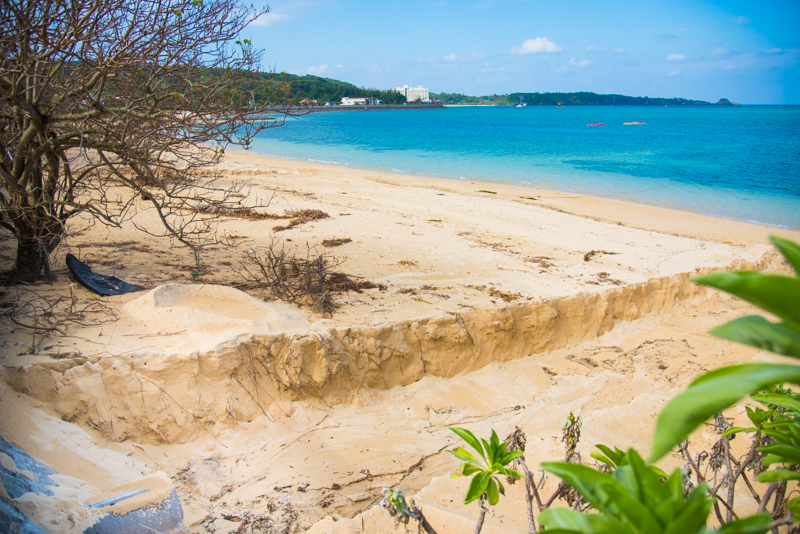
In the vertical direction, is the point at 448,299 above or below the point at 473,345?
above

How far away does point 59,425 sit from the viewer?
3689mm

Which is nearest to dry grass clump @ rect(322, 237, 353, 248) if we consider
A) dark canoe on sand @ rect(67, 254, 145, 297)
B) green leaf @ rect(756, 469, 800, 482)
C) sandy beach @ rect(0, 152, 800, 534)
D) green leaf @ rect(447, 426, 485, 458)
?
sandy beach @ rect(0, 152, 800, 534)

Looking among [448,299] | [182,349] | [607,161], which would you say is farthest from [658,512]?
[607,161]

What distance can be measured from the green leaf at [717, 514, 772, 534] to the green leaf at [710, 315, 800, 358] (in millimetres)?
329

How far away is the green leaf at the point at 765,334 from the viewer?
0.83 m

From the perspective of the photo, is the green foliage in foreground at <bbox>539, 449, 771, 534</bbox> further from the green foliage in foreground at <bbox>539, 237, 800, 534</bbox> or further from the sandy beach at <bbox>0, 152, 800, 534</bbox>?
the sandy beach at <bbox>0, 152, 800, 534</bbox>

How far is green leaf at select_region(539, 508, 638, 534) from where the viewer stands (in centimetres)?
96

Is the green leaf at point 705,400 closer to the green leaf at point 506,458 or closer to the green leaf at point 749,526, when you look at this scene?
the green leaf at point 749,526

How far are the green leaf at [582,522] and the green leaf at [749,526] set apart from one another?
0.55 ft

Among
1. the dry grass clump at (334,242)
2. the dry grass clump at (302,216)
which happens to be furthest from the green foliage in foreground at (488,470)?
the dry grass clump at (302,216)

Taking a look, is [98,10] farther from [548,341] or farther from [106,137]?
[548,341]

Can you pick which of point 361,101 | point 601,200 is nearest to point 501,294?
point 601,200

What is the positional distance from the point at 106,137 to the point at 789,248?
556cm

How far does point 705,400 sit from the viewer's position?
77 cm
